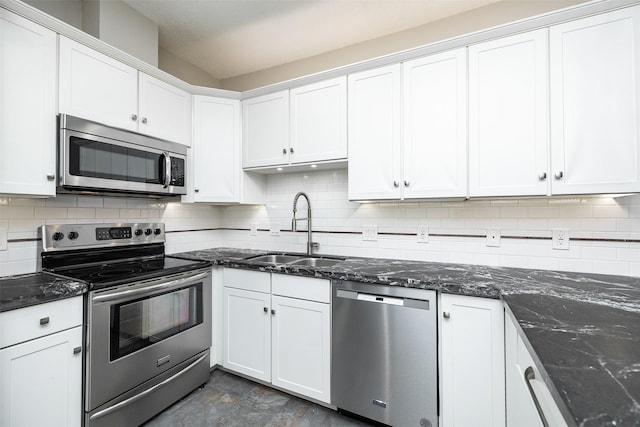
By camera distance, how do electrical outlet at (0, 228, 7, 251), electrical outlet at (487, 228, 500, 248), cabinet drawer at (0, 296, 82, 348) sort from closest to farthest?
cabinet drawer at (0, 296, 82, 348), electrical outlet at (0, 228, 7, 251), electrical outlet at (487, 228, 500, 248)

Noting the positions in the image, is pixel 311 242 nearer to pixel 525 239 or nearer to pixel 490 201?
pixel 490 201

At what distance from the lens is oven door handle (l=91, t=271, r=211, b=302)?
5.13ft

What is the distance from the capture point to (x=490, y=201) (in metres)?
2.03

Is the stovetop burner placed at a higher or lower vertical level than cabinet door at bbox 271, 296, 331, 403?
higher

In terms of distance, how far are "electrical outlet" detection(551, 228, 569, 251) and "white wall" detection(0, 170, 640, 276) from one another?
0.02 meters

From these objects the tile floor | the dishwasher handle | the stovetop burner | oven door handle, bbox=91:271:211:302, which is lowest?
the tile floor

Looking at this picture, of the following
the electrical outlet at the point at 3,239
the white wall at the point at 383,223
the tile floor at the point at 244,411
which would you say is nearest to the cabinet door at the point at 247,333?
the tile floor at the point at 244,411

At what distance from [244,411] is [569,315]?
73.5 inches

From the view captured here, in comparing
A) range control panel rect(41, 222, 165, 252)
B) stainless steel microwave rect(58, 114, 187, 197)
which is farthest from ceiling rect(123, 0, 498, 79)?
range control panel rect(41, 222, 165, 252)

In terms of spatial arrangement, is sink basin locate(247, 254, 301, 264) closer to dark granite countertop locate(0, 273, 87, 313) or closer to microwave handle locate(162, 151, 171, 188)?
microwave handle locate(162, 151, 171, 188)

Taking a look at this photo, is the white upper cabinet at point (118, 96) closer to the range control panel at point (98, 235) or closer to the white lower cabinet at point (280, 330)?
the range control panel at point (98, 235)

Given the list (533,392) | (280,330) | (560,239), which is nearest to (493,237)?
(560,239)

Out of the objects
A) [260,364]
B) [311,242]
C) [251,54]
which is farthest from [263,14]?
[260,364]

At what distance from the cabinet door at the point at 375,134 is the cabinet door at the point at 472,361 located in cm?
82
